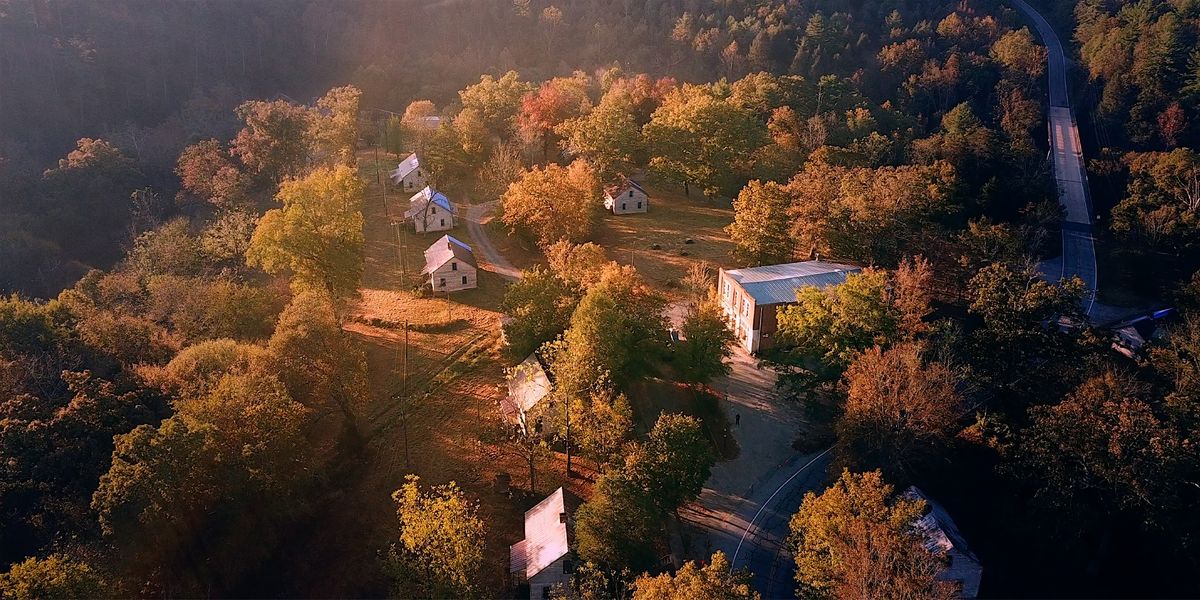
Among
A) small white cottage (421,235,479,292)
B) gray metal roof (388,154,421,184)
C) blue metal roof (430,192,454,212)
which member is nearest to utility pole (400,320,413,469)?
small white cottage (421,235,479,292)

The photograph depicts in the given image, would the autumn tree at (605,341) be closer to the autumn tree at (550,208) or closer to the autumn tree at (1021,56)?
the autumn tree at (550,208)

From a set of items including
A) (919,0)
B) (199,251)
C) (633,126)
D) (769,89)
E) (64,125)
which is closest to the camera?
(199,251)

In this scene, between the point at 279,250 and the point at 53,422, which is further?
the point at 279,250

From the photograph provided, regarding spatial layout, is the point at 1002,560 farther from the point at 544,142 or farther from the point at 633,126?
the point at 544,142

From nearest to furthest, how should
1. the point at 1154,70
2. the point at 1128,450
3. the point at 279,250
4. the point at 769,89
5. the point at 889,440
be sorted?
the point at 1128,450 → the point at 889,440 → the point at 279,250 → the point at 769,89 → the point at 1154,70

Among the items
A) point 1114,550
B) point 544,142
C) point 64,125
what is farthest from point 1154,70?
point 64,125

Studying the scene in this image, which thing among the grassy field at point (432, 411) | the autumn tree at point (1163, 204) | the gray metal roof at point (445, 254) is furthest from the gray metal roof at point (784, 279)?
the autumn tree at point (1163, 204)

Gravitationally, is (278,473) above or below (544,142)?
below

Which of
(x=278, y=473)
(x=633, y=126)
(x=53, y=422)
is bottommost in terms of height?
(x=278, y=473)
